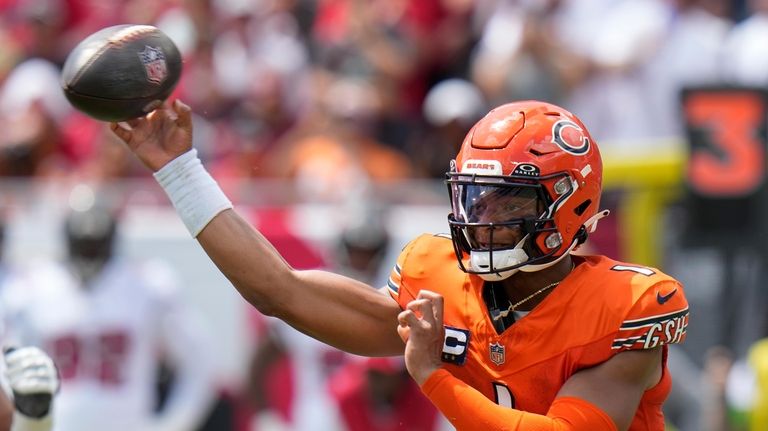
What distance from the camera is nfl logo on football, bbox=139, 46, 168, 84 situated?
3561 mm

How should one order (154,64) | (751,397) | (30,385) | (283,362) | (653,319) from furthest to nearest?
(283,362) < (751,397) < (30,385) < (154,64) < (653,319)

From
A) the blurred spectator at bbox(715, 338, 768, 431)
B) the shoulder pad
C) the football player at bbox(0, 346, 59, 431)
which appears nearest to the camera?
the shoulder pad

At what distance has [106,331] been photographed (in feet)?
23.0

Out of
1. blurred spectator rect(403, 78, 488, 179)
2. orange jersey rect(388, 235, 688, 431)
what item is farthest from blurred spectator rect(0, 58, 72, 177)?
orange jersey rect(388, 235, 688, 431)

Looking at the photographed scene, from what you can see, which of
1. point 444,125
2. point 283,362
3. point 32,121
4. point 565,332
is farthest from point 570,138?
point 32,121

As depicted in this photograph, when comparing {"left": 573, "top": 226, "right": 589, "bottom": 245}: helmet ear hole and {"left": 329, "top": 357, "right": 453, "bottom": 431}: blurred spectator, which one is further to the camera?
{"left": 329, "top": 357, "right": 453, "bottom": 431}: blurred spectator

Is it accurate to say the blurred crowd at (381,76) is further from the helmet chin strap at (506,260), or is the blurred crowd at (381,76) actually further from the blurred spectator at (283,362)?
the helmet chin strap at (506,260)

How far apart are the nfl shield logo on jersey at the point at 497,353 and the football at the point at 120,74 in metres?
0.99

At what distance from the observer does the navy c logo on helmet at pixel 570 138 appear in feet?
11.8

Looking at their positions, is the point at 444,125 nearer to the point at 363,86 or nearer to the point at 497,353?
the point at 363,86

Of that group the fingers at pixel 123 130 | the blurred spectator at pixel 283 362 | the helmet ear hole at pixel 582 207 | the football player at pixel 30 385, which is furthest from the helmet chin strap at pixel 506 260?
the blurred spectator at pixel 283 362

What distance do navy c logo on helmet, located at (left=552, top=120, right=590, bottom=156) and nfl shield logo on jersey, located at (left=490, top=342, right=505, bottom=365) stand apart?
496mm

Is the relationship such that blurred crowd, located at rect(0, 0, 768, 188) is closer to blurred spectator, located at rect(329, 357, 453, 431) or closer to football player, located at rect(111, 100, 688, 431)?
blurred spectator, located at rect(329, 357, 453, 431)

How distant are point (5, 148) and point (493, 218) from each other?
18.0ft
